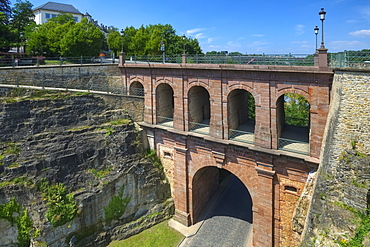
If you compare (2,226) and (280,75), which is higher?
(280,75)

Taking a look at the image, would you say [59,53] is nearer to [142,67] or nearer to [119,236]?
[142,67]

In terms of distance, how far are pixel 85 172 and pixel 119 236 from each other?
5052 millimetres

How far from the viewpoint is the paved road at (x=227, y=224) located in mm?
18938

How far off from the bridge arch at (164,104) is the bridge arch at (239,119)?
201 inches

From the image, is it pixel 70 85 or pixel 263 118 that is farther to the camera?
pixel 70 85

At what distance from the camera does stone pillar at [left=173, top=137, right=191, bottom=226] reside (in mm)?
20297

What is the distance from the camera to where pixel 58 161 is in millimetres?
17547

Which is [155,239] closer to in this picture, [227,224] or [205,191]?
[227,224]

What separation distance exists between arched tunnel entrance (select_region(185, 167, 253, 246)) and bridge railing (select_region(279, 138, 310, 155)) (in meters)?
6.74

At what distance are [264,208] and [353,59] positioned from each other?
9.83m

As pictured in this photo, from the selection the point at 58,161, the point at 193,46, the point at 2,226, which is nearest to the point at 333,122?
the point at 58,161

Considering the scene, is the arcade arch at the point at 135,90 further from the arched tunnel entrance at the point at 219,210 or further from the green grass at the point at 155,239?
the green grass at the point at 155,239

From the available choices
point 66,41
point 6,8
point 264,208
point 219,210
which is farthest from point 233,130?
point 6,8

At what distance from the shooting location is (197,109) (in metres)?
21.0
